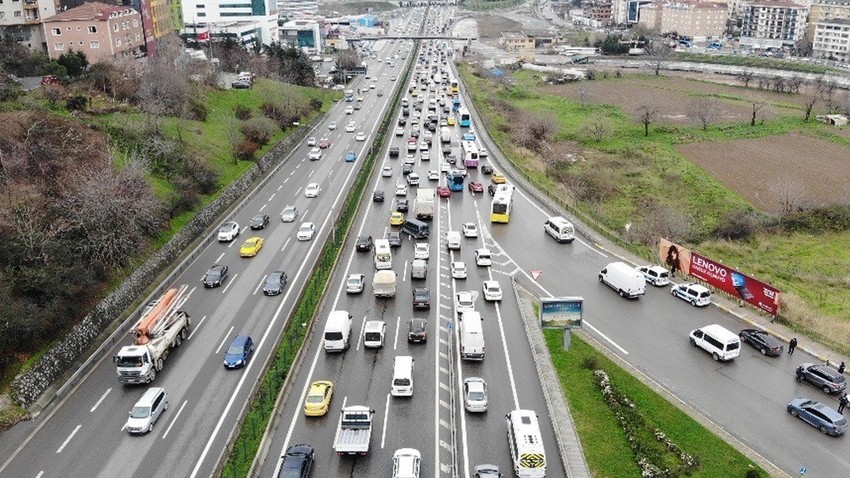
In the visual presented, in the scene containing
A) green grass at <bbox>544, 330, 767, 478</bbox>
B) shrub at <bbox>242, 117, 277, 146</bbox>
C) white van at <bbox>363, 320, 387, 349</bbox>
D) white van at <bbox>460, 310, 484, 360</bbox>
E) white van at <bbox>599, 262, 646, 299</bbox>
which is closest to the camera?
green grass at <bbox>544, 330, 767, 478</bbox>

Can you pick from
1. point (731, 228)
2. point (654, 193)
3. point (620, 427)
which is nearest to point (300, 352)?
point (620, 427)

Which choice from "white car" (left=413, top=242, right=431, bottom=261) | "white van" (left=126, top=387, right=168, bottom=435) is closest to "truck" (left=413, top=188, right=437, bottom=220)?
"white car" (left=413, top=242, right=431, bottom=261)

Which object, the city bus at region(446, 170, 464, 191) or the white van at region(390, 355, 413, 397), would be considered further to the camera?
the city bus at region(446, 170, 464, 191)

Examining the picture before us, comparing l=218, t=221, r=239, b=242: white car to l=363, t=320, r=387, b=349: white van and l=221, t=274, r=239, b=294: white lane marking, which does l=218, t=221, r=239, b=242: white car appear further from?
l=363, t=320, r=387, b=349: white van

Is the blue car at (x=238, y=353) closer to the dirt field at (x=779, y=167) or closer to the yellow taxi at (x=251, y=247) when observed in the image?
the yellow taxi at (x=251, y=247)

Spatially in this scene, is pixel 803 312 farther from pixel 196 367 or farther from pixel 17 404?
pixel 17 404

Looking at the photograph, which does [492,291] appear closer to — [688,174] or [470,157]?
[470,157]
